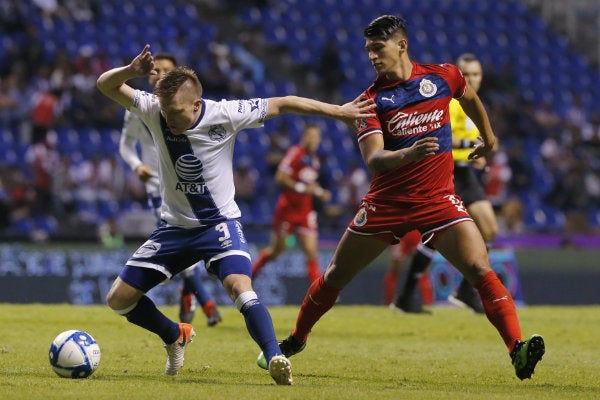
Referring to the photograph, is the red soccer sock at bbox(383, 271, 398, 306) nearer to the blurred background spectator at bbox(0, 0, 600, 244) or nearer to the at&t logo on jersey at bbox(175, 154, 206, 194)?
the blurred background spectator at bbox(0, 0, 600, 244)

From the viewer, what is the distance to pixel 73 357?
7.59 m

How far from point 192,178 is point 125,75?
826mm

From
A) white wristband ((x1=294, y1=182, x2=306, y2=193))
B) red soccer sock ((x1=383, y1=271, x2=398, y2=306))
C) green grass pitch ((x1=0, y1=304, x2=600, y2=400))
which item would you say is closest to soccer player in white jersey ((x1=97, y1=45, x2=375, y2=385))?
green grass pitch ((x1=0, y1=304, x2=600, y2=400))

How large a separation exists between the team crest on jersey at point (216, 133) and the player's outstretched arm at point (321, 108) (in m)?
0.34

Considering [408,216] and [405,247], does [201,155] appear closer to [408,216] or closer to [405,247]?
[408,216]

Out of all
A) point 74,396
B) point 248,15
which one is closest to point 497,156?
point 248,15

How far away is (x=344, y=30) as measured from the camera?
88.4ft

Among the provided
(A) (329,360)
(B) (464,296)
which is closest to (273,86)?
(B) (464,296)

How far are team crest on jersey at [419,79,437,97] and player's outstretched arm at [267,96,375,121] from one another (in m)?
0.59

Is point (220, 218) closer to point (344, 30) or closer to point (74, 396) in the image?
point (74, 396)

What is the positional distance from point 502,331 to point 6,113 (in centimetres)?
1483

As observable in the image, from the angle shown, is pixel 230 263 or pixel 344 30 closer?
pixel 230 263

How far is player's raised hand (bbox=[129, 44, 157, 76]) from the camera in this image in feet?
24.1

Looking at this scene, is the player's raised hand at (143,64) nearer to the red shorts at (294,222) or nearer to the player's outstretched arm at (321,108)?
the player's outstretched arm at (321,108)
